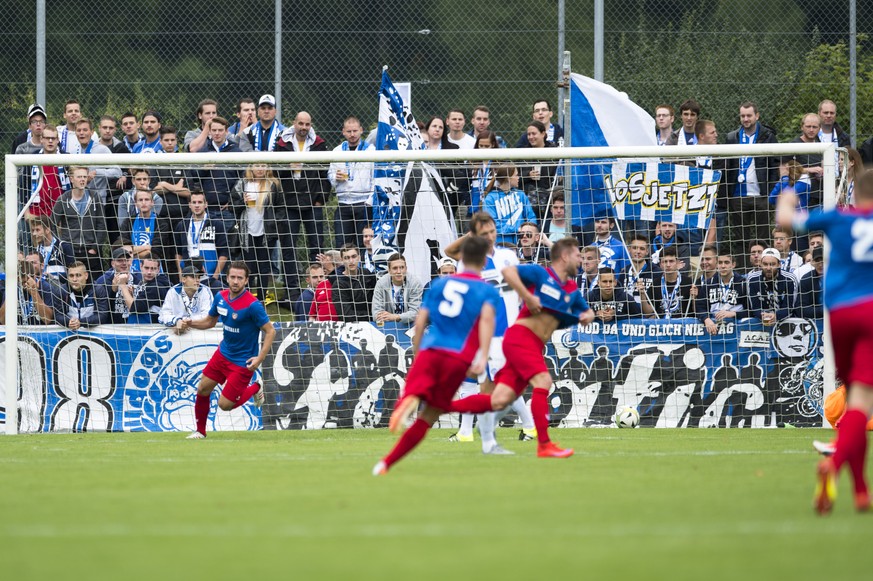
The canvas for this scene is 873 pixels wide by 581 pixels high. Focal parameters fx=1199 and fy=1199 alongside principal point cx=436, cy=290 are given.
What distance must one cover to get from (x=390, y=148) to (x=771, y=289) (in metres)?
5.19

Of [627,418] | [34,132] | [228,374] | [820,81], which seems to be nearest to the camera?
[228,374]

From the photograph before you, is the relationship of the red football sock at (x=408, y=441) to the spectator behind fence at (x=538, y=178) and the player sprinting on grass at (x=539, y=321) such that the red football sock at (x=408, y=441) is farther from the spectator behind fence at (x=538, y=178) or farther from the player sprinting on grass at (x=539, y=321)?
the spectator behind fence at (x=538, y=178)

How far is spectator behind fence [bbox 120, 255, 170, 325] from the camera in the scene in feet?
47.9

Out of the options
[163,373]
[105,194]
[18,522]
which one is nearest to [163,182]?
[105,194]

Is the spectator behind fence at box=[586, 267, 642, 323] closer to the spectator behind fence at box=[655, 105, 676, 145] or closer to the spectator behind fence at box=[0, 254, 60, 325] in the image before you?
the spectator behind fence at box=[655, 105, 676, 145]

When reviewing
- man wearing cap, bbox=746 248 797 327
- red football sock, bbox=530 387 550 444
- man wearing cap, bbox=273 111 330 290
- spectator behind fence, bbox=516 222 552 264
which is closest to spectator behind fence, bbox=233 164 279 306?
man wearing cap, bbox=273 111 330 290

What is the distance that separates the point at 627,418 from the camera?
13.7m

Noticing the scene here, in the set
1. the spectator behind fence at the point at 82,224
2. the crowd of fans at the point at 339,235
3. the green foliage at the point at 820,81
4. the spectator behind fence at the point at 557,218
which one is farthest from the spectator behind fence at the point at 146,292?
the green foliage at the point at 820,81

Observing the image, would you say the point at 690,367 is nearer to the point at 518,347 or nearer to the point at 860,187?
the point at 518,347

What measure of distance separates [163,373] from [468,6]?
7612 mm

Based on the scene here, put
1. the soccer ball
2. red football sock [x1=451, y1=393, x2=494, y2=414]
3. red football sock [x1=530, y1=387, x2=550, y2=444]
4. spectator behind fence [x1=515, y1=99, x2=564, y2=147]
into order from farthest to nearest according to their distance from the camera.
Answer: spectator behind fence [x1=515, y1=99, x2=564, y2=147]
the soccer ball
red football sock [x1=530, y1=387, x2=550, y2=444]
red football sock [x1=451, y1=393, x2=494, y2=414]

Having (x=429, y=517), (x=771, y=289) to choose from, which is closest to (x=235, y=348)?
(x=771, y=289)

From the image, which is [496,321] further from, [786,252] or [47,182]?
[47,182]

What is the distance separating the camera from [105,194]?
50.7 ft
